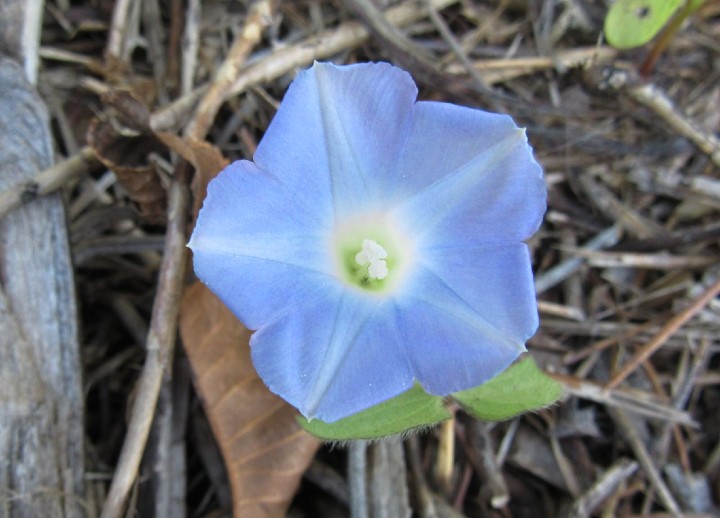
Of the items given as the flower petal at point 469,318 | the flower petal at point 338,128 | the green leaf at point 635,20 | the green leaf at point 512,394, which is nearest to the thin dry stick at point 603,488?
the green leaf at point 512,394

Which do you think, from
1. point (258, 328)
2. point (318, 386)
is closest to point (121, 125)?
point (258, 328)

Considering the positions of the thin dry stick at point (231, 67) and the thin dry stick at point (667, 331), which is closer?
the thin dry stick at point (231, 67)

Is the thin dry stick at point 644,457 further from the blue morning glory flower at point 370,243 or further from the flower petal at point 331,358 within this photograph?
the flower petal at point 331,358

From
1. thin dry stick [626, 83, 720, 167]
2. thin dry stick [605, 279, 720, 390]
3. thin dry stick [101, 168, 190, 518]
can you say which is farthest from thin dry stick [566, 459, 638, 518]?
thin dry stick [101, 168, 190, 518]

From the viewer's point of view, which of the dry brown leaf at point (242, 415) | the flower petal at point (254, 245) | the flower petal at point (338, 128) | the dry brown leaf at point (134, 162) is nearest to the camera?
the flower petal at point (254, 245)

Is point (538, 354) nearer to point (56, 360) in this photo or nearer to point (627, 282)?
point (627, 282)
